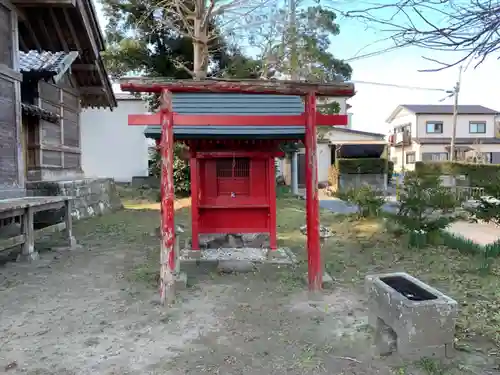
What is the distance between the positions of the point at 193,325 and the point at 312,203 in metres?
2.25

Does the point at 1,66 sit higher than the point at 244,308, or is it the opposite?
the point at 1,66

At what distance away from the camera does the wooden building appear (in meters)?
7.48

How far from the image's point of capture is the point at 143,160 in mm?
22484

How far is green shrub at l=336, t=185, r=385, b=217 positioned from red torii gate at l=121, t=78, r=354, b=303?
5.77 m

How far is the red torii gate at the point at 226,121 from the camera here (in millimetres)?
5031

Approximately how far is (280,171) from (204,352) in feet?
71.8

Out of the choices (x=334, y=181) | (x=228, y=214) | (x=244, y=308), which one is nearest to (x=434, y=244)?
(x=228, y=214)

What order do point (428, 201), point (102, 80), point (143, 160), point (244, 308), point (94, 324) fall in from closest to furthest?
1. point (94, 324)
2. point (244, 308)
3. point (428, 201)
4. point (102, 80)
5. point (143, 160)

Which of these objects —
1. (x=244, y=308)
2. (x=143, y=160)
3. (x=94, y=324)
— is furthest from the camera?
(x=143, y=160)

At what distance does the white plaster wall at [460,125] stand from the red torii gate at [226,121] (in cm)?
3384

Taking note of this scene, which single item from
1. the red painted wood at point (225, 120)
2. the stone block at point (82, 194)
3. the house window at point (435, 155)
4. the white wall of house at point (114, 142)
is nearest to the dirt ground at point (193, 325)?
the red painted wood at point (225, 120)

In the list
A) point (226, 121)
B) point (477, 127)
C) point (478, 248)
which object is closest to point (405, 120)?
point (477, 127)

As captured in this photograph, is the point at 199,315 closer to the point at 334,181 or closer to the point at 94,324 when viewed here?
the point at 94,324

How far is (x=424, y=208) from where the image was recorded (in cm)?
795
